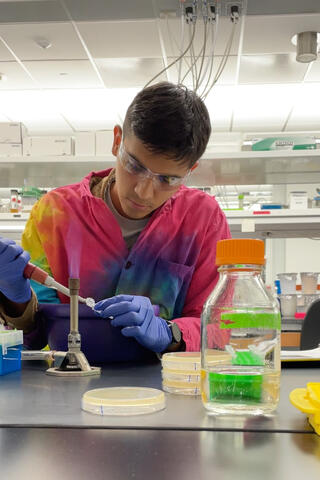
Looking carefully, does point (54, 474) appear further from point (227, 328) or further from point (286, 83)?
point (286, 83)

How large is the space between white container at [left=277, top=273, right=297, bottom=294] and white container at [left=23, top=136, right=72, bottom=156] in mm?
1790

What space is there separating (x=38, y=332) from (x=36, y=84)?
4164 mm

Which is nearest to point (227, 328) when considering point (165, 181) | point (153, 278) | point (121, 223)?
point (165, 181)

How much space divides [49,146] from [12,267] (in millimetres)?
2417

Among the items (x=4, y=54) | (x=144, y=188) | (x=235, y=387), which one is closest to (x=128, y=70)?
(x=4, y=54)

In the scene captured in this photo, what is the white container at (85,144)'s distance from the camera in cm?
346

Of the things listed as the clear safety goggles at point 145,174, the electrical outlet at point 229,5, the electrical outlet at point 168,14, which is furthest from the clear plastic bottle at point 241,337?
the electrical outlet at point 168,14

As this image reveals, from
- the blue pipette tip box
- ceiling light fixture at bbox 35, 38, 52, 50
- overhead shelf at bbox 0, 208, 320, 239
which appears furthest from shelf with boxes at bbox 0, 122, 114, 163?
the blue pipette tip box

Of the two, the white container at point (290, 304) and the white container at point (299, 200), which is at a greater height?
the white container at point (299, 200)

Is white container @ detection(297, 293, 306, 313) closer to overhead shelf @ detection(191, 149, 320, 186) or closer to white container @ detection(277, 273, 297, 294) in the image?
white container @ detection(277, 273, 297, 294)

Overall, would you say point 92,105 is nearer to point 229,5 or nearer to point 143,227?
point 229,5

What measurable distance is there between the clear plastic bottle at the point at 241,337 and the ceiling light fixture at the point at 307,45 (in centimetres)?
355

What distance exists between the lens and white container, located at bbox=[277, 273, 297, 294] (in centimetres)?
377

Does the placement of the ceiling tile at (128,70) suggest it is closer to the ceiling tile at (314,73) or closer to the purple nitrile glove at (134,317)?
the ceiling tile at (314,73)
